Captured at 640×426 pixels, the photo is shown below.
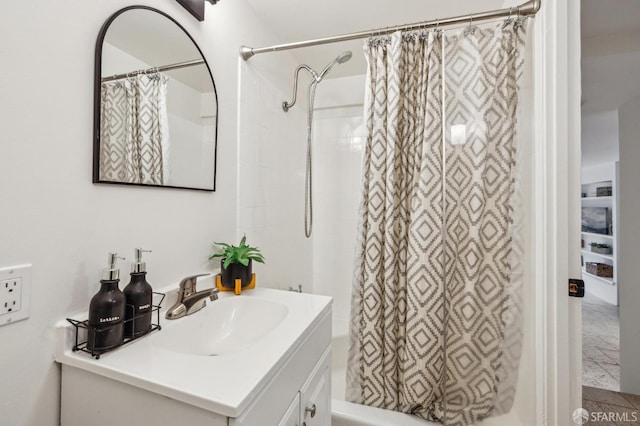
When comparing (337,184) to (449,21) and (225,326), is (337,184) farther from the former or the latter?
(225,326)

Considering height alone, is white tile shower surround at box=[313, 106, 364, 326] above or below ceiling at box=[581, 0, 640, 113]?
below

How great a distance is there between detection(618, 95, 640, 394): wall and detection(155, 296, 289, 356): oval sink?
2639 mm

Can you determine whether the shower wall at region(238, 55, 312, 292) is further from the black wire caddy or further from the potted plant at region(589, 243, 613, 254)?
the potted plant at region(589, 243, 613, 254)

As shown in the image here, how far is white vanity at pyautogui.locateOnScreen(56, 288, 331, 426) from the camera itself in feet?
1.77

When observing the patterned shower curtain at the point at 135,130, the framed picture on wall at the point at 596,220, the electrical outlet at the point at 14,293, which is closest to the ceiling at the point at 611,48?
the patterned shower curtain at the point at 135,130

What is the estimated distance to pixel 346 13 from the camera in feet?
5.11

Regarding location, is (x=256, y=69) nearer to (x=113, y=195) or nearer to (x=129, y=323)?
(x=113, y=195)

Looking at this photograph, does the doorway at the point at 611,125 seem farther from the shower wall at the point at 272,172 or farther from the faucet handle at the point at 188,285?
the faucet handle at the point at 188,285

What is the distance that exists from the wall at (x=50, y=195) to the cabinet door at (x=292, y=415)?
540 millimetres

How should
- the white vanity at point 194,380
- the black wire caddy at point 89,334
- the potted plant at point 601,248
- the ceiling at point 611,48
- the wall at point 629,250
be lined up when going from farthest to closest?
1. the potted plant at point 601,248
2. the wall at point 629,250
3. the ceiling at point 611,48
4. the black wire caddy at point 89,334
5. the white vanity at point 194,380

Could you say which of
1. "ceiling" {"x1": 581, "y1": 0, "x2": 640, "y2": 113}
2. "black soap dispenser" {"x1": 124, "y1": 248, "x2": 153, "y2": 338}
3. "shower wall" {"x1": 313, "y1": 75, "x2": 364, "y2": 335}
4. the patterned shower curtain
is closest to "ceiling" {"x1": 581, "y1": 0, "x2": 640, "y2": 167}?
"ceiling" {"x1": 581, "y1": 0, "x2": 640, "y2": 113}

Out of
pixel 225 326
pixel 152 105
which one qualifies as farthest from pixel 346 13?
pixel 225 326

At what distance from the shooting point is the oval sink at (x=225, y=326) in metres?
0.86

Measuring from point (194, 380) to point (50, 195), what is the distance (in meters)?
0.55
